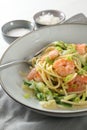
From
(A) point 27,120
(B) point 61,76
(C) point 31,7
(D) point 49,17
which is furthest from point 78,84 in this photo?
(C) point 31,7

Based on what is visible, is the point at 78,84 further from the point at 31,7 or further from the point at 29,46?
the point at 31,7

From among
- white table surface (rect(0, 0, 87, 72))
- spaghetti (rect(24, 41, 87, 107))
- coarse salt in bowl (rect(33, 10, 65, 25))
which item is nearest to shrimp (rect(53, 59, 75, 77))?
spaghetti (rect(24, 41, 87, 107))

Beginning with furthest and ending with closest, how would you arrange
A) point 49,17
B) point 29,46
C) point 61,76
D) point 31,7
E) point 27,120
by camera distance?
point 31,7, point 49,17, point 29,46, point 61,76, point 27,120

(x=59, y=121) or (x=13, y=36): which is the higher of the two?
(x=13, y=36)

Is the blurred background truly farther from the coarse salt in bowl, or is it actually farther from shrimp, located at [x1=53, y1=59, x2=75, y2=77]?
shrimp, located at [x1=53, y1=59, x2=75, y2=77]

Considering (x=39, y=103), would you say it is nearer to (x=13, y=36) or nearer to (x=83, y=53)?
(x=83, y=53)

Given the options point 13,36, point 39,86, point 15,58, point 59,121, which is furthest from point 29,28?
point 59,121
